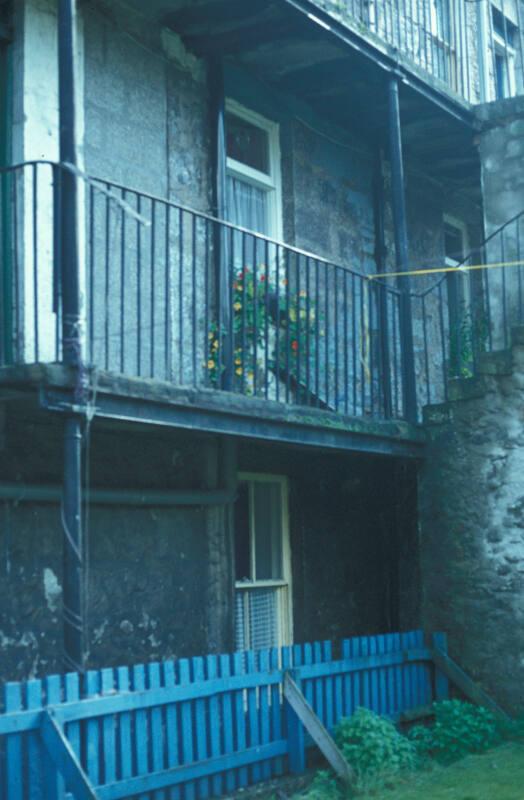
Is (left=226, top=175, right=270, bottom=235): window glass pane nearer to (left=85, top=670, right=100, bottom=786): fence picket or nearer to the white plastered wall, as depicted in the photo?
the white plastered wall

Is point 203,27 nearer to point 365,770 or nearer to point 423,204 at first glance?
point 423,204

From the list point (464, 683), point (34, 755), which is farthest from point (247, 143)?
point (34, 755)

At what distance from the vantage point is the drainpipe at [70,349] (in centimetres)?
661

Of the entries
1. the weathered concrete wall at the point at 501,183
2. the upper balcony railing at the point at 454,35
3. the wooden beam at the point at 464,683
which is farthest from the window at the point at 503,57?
the wooden beam at the point at 464,683

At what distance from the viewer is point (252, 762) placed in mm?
7590

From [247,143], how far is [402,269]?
179 cm

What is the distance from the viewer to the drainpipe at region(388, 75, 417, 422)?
10.2 m

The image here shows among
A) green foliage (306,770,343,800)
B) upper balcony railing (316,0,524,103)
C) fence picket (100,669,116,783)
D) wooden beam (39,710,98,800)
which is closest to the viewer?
wooden beam (39,710,98,800)

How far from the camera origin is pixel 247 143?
10672 millimetres

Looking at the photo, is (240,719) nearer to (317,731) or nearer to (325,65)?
(317,731)

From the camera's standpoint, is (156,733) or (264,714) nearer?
(156,733)

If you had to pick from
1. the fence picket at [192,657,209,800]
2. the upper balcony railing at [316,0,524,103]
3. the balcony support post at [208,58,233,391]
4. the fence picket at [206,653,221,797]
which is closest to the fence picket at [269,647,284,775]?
the fence picket at [206,653,221,797]

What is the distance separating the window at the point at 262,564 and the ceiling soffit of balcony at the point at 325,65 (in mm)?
3549

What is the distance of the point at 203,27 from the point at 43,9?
176cm
